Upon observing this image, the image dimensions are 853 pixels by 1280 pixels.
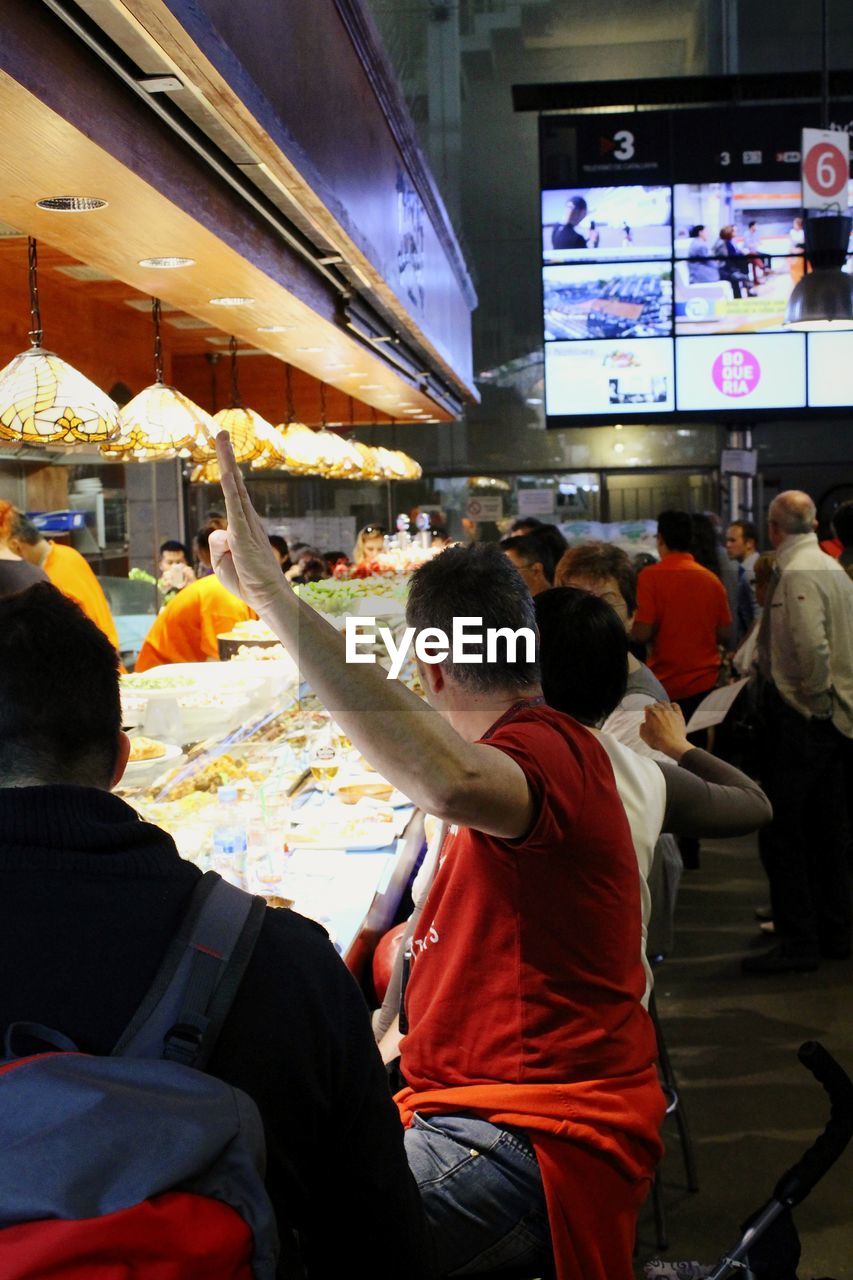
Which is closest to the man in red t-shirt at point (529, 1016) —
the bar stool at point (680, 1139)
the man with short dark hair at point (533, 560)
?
the bar stool at point (680, 1139)

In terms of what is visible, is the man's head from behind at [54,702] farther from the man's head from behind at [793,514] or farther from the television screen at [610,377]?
the television screen at [610,377]

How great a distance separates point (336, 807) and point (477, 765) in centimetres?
237

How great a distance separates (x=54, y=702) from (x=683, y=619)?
636 cm

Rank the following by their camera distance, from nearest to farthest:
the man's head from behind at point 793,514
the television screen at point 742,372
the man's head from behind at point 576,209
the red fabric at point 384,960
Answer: the red fabric at point 384,960, the man's head from behind at point 793,514, the man's head from behind at point 576,209, the television screen at point 742,372

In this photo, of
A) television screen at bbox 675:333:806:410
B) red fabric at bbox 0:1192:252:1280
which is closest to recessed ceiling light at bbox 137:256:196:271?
red fabric at bbox 0:1192:252:1280

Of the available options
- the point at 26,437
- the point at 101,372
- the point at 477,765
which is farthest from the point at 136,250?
the point at 101,372

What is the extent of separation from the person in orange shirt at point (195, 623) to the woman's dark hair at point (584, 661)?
4.51m

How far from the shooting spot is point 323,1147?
4.88 feet

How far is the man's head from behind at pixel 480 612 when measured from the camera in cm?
223

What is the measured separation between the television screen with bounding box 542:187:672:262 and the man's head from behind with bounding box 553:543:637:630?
6.90 m

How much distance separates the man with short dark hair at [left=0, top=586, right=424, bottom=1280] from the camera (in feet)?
4.24

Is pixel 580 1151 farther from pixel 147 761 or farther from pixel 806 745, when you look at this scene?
pixel 806 745

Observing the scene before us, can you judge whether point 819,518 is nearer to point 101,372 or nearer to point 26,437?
point 101,372

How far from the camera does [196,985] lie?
1294mm
